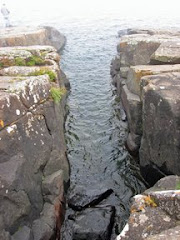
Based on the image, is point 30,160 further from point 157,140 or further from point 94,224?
point 157,140

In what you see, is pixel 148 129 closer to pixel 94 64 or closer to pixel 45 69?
pixel 45 69

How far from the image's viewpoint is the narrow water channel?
10766 millimetres

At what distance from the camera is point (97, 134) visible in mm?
13875

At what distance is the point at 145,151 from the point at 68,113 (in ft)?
21.4

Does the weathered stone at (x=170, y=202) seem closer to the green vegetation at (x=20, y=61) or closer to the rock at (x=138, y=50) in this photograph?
the green vegetation at (x=20, y=61)

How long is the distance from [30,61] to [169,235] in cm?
1054

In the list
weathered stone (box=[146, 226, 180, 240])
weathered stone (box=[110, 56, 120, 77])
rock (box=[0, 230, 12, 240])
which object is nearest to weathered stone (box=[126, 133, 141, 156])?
rock (box=[0, 230, 12, 240])

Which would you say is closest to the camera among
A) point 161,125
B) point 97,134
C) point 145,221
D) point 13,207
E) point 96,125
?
point 145,221

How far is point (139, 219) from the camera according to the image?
512cm

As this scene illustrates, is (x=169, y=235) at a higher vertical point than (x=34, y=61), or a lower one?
lower

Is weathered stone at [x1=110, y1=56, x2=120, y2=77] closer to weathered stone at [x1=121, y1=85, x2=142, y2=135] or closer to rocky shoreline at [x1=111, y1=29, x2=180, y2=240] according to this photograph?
rocky shoreline at [x1=111, y1=29, x2=180, y2=240]

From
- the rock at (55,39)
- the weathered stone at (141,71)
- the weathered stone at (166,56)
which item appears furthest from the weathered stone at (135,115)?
the rock at (55,39)

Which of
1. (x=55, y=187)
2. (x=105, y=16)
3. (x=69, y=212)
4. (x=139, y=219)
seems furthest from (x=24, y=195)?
(x=105, y=16)

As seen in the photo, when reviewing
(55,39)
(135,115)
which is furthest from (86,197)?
(55,39)
